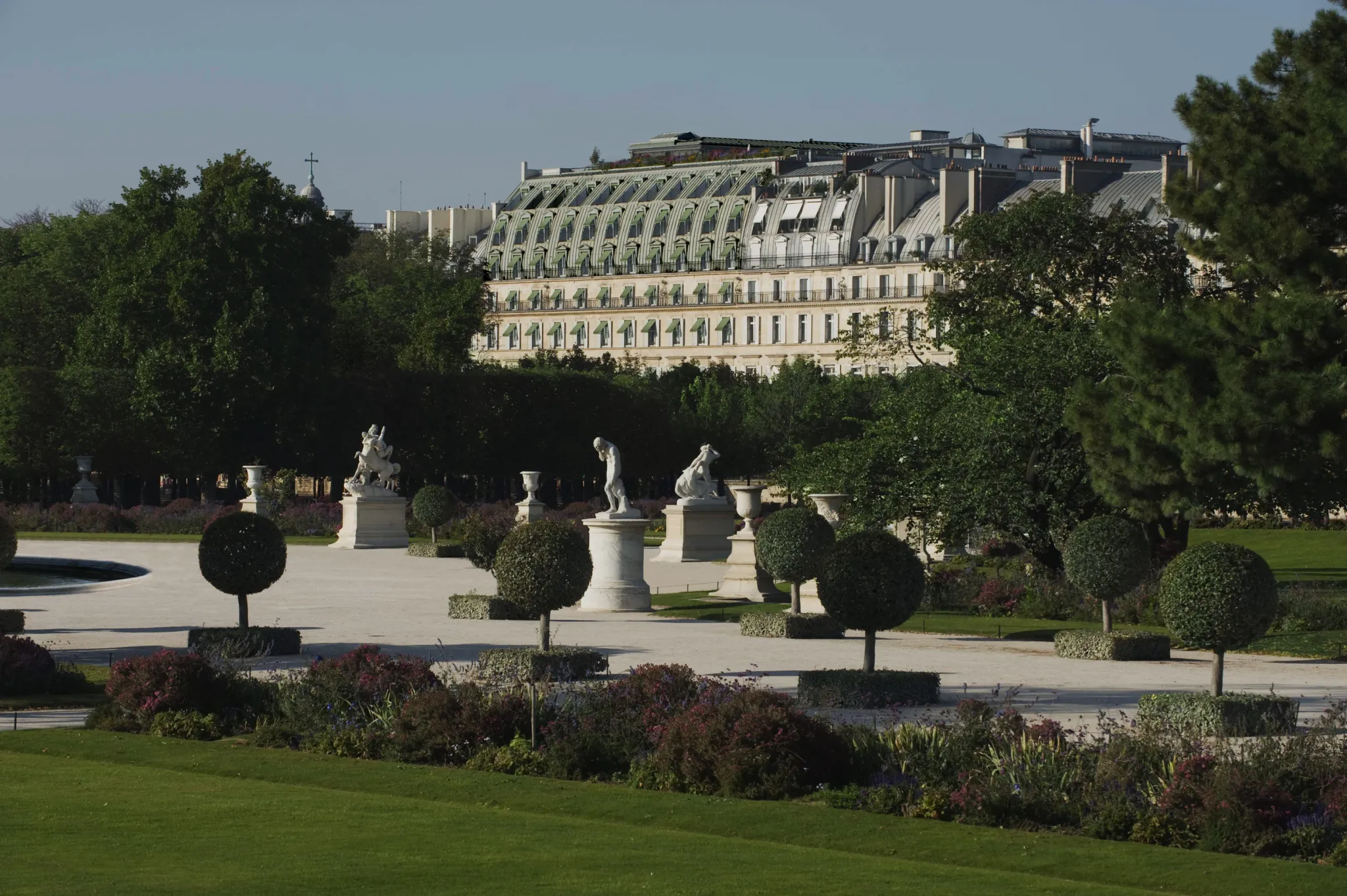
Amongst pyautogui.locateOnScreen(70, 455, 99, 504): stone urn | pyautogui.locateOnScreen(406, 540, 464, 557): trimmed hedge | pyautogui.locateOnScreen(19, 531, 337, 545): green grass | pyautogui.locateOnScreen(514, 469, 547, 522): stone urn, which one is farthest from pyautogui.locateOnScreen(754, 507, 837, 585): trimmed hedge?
pyautogui.locateOnScreen(70, 455, 99, 504): stone urn

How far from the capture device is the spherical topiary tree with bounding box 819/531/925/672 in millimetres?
20016

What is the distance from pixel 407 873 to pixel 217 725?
21.9ft

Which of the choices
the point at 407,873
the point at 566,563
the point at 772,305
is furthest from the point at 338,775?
the point at 772,305

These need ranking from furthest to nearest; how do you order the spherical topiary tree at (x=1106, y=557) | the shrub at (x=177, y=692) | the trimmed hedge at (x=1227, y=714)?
the spherical topiary tree at (x=1106, y=557), the shrub at (x=177, y=692), the trimmed hedge at (x=1227, y=714)

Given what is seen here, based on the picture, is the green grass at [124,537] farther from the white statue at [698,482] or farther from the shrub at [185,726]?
the shrub at [185,726]

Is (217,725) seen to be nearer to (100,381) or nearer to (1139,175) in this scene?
(100,381)

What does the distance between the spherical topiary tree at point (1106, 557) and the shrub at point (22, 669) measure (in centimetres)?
1153

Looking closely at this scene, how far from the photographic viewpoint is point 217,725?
1806 cm

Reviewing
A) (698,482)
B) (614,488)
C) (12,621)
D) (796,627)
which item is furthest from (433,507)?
(796,627)

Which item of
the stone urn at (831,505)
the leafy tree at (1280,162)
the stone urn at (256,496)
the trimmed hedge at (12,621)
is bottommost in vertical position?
the trimmed hedge at (12,621)

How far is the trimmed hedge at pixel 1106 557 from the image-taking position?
2516cm

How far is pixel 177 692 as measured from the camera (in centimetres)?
1830

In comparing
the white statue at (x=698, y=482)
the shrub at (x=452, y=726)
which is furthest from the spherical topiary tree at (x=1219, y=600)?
the white statue at (x=698, y=482)

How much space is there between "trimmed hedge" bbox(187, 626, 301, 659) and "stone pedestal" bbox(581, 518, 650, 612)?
26.1 ft
